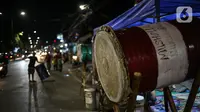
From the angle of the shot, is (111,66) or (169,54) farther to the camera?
(111,66)

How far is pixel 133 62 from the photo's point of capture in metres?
2.43

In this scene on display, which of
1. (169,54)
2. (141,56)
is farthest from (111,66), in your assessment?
(169,54)

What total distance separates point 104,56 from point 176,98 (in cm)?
514

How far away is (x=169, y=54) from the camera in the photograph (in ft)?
8.30

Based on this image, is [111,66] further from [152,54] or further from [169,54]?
[169,54]

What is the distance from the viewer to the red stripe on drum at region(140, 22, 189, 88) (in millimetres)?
2510

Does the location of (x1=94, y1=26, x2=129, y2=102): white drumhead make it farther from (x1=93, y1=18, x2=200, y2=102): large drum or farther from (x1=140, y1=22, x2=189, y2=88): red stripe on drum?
(x1=140, y1=22, x2=189, y2=88): red stripe on drum

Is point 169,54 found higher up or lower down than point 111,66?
higher up

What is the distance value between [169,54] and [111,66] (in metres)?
0.75

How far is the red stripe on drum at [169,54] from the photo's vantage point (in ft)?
8.23

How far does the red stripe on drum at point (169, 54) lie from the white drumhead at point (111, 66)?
459 millimetres

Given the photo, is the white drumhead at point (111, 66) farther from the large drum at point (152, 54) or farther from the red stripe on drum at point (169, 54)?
the red stripe on drum at point (169, 54)

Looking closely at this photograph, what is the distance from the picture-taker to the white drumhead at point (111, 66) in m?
2.45

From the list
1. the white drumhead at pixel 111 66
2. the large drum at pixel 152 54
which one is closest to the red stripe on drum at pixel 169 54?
the large drum at pixel 152 54
